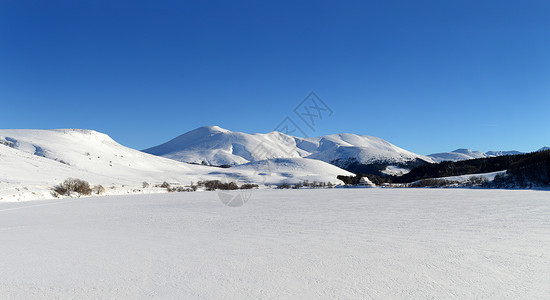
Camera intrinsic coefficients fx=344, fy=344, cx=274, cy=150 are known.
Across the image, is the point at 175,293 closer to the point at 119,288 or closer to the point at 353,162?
the point at 119,288

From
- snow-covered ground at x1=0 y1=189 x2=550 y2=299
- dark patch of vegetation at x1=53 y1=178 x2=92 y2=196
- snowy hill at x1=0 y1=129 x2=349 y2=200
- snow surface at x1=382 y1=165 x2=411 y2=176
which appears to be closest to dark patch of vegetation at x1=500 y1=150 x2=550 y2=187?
snow-covered ground at x1=0 y1=189 x2=550 y2=299

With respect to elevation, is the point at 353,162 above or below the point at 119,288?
above

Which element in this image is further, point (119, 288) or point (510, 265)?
point (510, 265)

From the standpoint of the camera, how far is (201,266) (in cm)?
392

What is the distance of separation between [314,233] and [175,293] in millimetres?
3256

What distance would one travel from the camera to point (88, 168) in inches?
1777

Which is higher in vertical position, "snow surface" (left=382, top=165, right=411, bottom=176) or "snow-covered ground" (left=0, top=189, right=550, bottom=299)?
"snow surface" (left=382, top=165, right=411, bottom=176)

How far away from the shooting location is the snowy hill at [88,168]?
27.1 metres

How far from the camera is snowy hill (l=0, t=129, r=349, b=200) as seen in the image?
27.1 m

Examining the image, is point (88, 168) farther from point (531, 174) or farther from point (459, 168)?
point (459, 168)

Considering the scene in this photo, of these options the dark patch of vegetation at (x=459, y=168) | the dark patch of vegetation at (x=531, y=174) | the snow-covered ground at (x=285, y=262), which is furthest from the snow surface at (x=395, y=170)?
the snow-covered ground at (x=285, y=262)

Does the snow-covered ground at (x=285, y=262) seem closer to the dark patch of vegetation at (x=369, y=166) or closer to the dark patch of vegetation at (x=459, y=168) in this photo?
the dark patch of vegetation at (x=459, y=168)

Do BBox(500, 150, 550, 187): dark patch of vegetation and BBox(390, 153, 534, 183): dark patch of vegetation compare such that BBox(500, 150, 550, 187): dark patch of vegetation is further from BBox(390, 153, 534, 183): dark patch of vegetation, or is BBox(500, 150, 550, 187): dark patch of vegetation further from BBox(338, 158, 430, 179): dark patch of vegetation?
BBox(338, 158, 430, 179): dark patch of vegetation

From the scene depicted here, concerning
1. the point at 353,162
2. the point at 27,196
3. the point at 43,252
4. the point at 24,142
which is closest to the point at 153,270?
the point at 43,252
